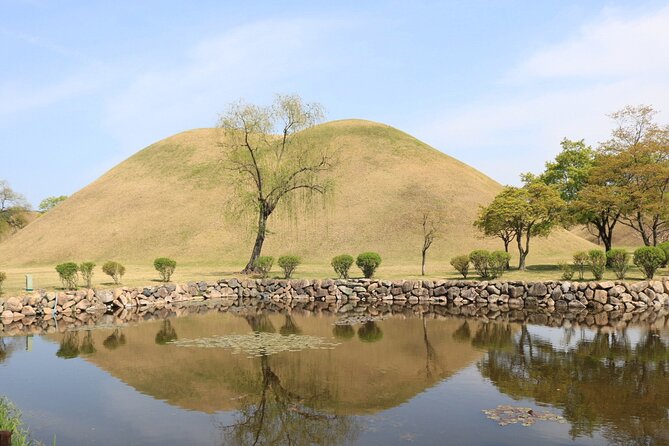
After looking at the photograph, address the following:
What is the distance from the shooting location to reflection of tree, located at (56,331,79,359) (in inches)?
671

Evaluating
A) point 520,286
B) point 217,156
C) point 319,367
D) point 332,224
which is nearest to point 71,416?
point 319,367

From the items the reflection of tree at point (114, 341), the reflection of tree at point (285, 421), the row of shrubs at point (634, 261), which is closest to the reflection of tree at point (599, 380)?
the reflection of tree at point (285, 421)

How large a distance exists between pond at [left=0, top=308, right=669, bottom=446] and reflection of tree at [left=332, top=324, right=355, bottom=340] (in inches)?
4.6

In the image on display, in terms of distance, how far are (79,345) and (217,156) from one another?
76094mm

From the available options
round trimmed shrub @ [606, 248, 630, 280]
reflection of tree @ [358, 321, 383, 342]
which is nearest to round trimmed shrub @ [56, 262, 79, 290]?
reflection of tree @ [358, 321, 383, 342]

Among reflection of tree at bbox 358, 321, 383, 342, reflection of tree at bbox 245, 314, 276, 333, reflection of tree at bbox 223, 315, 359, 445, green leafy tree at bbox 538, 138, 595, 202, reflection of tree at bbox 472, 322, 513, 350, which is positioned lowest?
reflection of tree at bbox 223, 315, 359, 445

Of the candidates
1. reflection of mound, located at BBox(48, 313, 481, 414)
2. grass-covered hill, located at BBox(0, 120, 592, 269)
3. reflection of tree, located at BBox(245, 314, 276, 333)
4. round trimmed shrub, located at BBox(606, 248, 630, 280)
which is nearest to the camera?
reflection of mound, located at BBox(48, 313, 481, 414)

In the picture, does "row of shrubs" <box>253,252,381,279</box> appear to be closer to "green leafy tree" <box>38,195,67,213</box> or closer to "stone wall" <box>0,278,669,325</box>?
"stone wall" <box>0,278,669,325</box>

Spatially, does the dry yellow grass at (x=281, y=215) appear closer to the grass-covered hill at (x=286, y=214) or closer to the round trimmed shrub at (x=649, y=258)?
the grass-covered hill at (x=286, y=214)

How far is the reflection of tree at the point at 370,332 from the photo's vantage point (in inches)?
747

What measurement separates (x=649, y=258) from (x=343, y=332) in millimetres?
21142

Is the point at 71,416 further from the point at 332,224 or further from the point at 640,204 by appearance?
the point at 332,224

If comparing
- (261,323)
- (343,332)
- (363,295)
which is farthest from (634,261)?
(261,323)

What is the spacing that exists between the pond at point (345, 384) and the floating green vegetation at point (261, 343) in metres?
0.08
